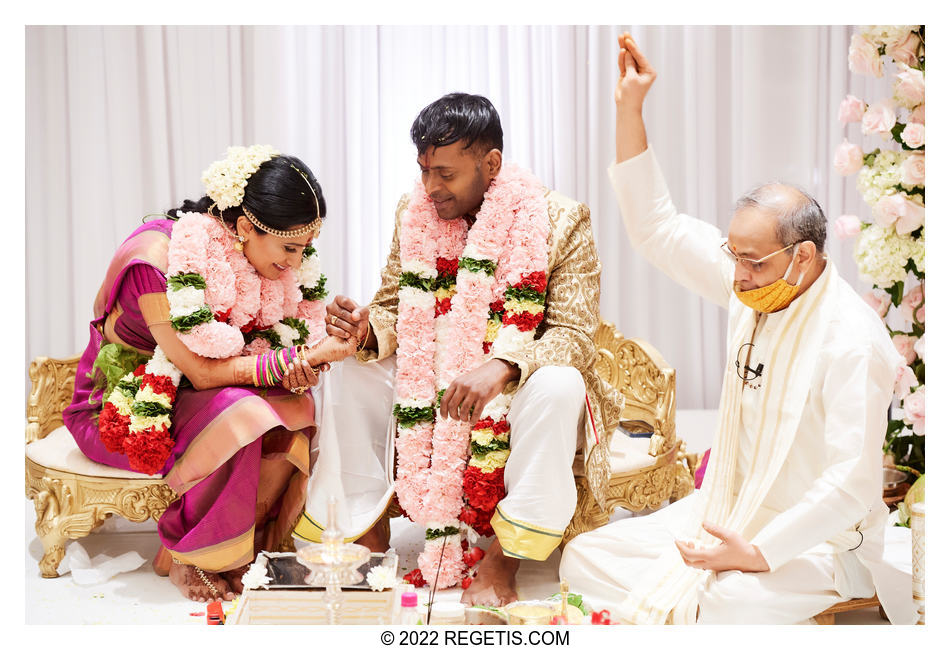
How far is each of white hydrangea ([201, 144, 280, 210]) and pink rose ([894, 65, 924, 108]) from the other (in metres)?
2.70

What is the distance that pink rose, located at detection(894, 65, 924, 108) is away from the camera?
4.01 m

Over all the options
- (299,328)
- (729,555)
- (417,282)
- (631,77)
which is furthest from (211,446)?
(631,77)

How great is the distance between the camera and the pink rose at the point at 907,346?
4434 mm

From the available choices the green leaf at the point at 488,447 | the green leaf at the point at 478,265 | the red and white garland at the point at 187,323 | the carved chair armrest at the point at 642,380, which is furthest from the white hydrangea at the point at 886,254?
the red and white garland at the point at 187,323

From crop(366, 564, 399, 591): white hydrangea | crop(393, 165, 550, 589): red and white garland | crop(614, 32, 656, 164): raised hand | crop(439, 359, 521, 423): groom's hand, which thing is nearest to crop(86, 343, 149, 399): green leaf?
crop(393, 165, 550, 589): red and white garland

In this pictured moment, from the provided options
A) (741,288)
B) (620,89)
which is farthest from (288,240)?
(741,288)

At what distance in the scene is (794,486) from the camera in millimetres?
3158

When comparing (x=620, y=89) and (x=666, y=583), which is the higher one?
(x=620, y=89)

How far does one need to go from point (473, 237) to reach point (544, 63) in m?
3.31

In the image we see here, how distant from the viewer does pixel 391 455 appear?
3842mm

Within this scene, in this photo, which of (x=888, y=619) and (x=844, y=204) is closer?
(x=888, y=619)

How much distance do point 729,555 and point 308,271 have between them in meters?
2.11

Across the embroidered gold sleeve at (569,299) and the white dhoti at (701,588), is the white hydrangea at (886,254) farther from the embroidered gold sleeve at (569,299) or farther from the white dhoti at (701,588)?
the white dhoti at (701,588)

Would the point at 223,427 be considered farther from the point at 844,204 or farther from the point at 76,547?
the point at 844,204
